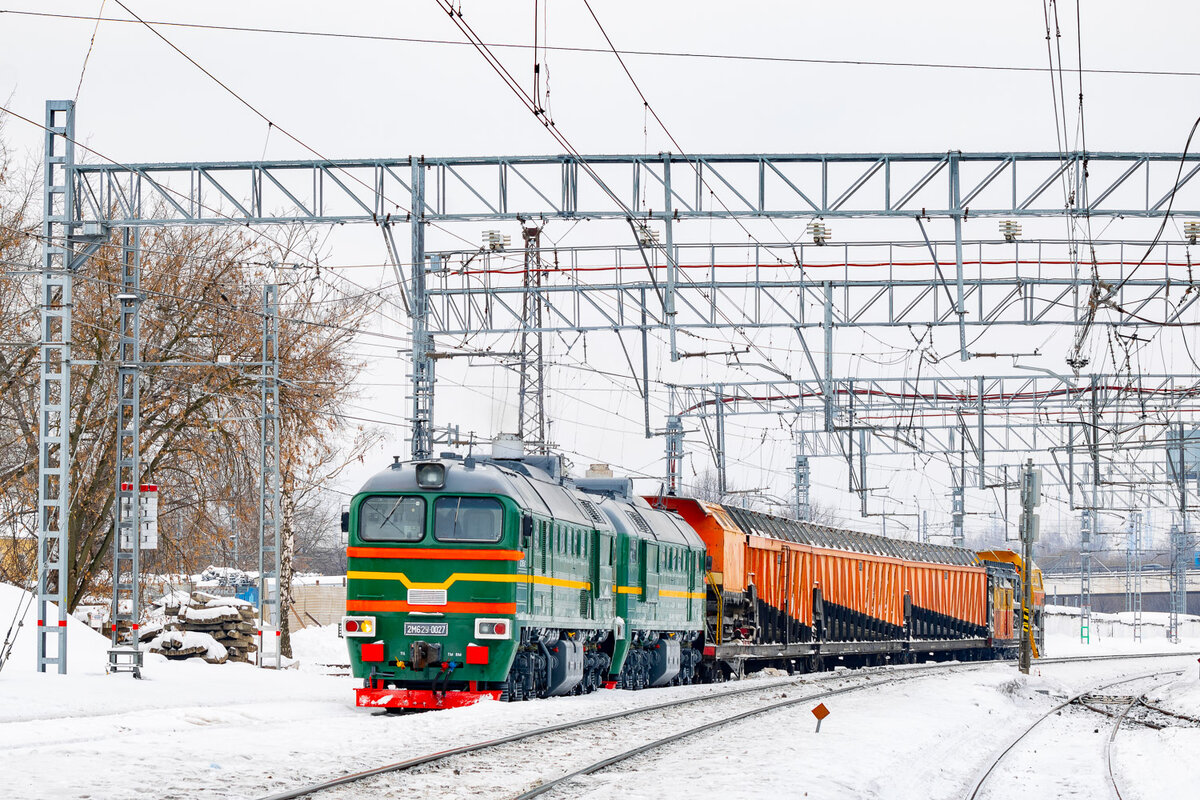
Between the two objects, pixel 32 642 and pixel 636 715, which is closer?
pixel 636 715

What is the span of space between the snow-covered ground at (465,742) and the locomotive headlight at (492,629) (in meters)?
0.90

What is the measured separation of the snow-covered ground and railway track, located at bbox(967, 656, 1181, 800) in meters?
0.20

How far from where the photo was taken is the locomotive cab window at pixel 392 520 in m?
20.4

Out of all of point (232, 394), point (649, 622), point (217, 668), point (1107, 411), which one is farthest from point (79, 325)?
point (1107, 411)

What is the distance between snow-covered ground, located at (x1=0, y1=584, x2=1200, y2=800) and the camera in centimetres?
1283

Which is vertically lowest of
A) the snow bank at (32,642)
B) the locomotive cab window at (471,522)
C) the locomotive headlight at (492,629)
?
the snow bank at (32,642)

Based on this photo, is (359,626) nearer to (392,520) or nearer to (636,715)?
(392,520)

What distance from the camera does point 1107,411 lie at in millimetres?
50062

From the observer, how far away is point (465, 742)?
15.9m

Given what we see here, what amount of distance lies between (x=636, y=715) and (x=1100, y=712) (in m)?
12.0

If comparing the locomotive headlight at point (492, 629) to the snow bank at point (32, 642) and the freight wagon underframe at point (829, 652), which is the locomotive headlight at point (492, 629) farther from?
the freight wagon underframe at point (829, 652)

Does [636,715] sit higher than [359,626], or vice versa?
[359,626]

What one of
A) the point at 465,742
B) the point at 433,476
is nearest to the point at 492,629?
the point at 433,476

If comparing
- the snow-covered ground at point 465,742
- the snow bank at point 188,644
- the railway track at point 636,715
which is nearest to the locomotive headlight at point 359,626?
the snow-covered ground at point 465,742
